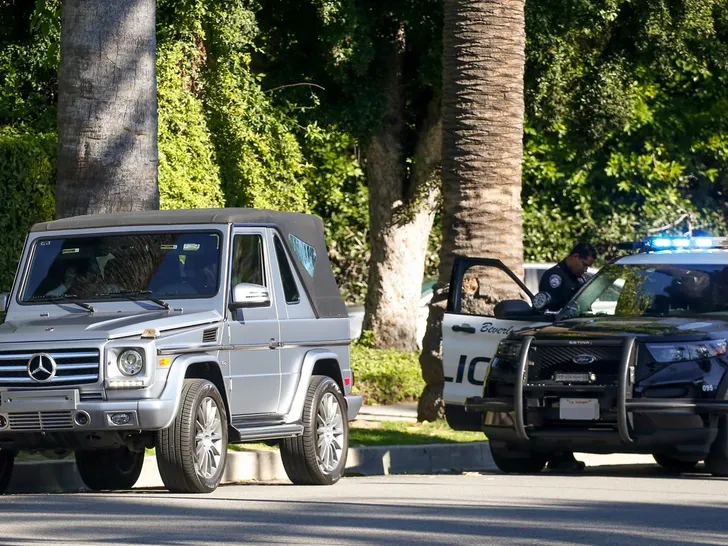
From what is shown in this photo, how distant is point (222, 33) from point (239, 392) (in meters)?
10.5

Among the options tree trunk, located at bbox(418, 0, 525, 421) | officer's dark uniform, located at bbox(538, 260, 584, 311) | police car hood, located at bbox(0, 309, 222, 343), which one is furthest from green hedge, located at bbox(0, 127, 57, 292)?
police car hood, located at bbox(0, 309, 222, 343)

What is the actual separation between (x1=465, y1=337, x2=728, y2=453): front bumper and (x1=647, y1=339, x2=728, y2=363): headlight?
18 cm

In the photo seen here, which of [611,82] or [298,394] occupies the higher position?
[611,82]

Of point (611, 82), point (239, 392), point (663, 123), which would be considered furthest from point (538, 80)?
point (239, 392)

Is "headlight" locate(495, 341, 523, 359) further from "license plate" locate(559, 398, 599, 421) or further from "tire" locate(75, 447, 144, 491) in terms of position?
"tire" locate(75, 447, 144, 491)

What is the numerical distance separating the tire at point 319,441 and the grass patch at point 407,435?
8.12 feet

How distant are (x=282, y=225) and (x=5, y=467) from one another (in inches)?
104

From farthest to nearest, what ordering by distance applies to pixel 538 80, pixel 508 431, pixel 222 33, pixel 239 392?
pixel 538 80 < pixel 222 33 < pixel 508 431 < pixel 239 392

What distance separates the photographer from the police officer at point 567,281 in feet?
44.5

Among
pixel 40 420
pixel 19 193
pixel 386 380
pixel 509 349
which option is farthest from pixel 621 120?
pixel 40 420

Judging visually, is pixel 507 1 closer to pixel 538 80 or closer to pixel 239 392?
pixel 538 80

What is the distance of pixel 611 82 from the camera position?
73.0 feet

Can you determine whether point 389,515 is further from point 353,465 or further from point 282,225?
point 353,465

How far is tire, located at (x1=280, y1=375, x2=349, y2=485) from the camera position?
438 inches
